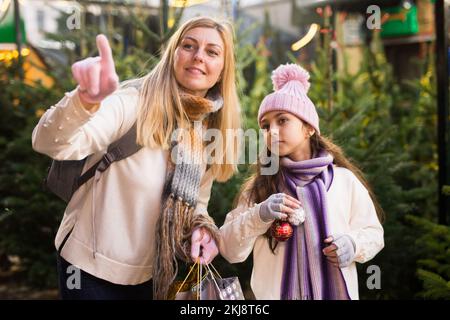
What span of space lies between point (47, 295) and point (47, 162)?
1.09 m

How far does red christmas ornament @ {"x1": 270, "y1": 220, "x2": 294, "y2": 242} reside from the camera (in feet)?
8.21

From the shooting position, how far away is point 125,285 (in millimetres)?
2656

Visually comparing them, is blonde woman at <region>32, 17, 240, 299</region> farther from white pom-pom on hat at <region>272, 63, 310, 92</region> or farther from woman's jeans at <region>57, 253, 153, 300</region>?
white pom-pom on hat at <region>272, 63, 310, 92</region>

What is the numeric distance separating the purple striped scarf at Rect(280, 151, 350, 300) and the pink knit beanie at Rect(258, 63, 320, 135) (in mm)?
192

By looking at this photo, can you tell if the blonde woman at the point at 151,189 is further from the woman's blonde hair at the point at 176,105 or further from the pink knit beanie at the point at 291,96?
the pink knit beanie at the point at 291,96

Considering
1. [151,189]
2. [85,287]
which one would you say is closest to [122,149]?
[151,189]

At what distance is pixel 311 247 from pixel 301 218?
0.43 feet

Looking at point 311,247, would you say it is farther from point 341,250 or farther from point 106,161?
point 106,161

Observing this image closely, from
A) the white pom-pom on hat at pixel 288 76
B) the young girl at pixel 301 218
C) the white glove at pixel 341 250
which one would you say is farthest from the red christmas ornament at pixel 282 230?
the white pom-pom on hat at pixel 288 76

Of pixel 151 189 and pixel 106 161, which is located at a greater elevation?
pixel 106 161

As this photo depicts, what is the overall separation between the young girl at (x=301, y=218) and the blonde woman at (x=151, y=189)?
0.21 metres

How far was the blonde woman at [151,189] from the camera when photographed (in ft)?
8.39

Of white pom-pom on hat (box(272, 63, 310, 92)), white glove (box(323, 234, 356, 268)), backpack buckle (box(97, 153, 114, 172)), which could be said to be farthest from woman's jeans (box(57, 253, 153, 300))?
white pom-pom on hat (box(272, 63, 310, 92))

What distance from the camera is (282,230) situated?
98.5 inches
